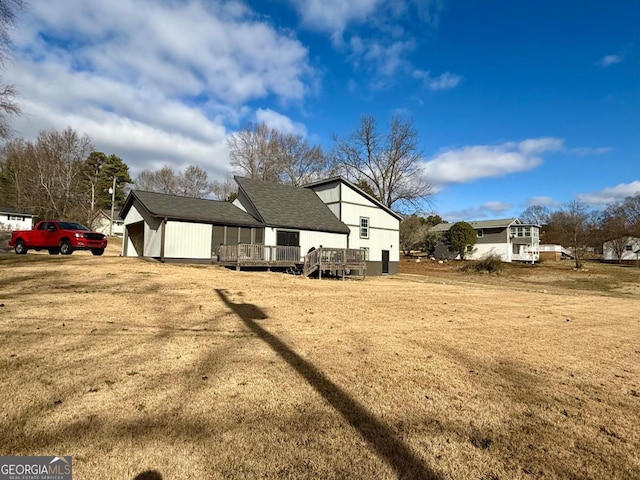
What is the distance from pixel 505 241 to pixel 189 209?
44.0 metres

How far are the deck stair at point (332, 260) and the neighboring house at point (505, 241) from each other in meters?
31.1

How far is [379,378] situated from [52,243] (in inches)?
757

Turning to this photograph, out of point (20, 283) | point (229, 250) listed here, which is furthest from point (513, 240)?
point (20, 283)

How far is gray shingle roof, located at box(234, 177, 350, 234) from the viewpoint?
74.1 ft

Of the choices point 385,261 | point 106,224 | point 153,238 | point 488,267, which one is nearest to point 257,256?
point 153,238

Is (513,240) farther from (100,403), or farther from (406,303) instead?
(100,403)

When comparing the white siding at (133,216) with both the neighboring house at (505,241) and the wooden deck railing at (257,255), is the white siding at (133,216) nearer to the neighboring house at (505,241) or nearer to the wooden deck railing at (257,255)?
the wooden deck railing at (257,255)

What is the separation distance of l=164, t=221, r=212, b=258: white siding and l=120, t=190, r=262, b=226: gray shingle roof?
0.49m

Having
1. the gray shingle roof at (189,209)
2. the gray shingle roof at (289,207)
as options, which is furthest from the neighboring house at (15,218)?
the gray shingle roof at (289,207)

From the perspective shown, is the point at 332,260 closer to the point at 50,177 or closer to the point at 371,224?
the point at 371,224

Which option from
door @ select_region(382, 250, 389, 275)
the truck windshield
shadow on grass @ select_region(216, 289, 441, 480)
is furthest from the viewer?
door @ select_region(382, 250, 389, 275)

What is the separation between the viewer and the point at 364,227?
2714cm

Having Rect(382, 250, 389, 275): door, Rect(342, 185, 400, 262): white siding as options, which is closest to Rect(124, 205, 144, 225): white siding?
Rect(342, 185, 400, 262): white siding

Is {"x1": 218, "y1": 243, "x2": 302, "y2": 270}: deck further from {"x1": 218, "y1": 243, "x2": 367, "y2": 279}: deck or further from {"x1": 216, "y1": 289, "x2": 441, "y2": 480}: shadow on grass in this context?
{"x1": 216, "y1": 289, "x2": 441, "y2": 480}: shadow on grass
